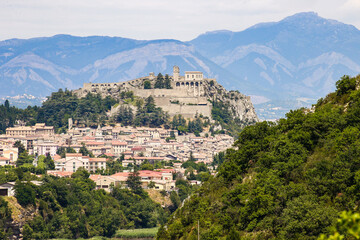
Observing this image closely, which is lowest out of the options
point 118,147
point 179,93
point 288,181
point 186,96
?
point 118,147

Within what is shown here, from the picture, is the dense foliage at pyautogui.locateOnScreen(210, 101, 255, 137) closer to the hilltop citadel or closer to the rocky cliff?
the rocky cliff

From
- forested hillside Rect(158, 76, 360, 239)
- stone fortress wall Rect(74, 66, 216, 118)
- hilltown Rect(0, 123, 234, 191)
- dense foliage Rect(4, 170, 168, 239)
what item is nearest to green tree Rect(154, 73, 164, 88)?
stone fortress wall Rect(74, 66, 216, 118)

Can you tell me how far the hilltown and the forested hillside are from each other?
41.9 m

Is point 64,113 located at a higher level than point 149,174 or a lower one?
higher

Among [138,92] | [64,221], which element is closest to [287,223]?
[64,221]

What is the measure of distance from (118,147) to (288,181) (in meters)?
72.2

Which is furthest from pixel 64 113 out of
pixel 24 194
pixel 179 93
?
pixel 24 194

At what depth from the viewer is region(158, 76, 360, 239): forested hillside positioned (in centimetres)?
2606

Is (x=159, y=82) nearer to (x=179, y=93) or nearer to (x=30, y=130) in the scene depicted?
(x=179, y=93)

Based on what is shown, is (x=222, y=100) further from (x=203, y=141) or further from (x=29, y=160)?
(x=29, y=160)

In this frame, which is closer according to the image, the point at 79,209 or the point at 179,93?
the point at 79,209

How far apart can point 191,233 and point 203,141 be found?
72.8 m

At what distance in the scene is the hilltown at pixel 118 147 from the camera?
3369 inches

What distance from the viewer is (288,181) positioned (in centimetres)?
3036
